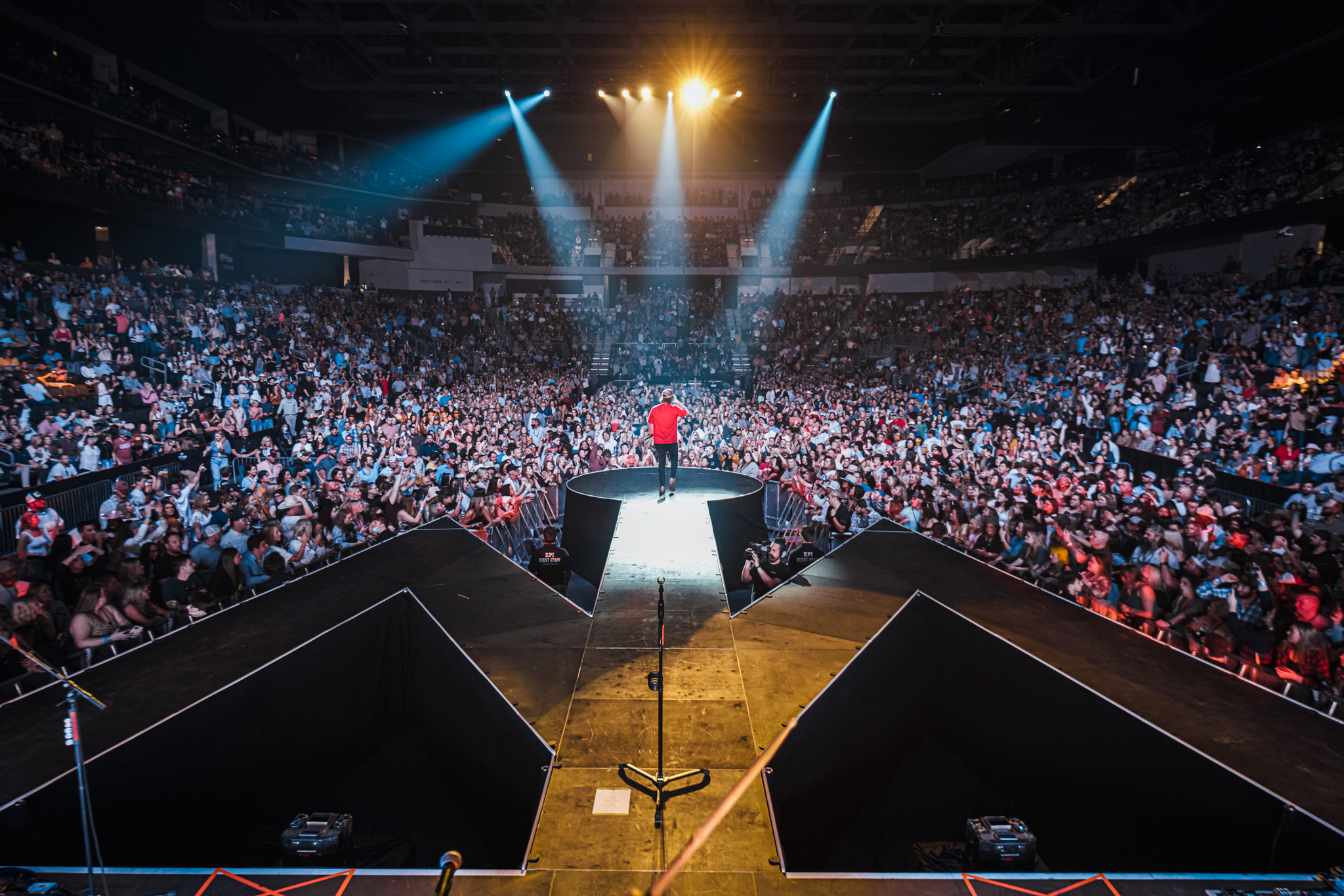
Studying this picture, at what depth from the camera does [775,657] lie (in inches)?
195

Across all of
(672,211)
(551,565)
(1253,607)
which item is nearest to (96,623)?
(551,565)

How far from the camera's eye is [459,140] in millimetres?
26984

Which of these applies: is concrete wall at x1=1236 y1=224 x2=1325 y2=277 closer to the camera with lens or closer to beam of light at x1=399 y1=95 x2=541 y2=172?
the camera with lens

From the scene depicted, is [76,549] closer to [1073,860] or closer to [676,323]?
[1073,860]

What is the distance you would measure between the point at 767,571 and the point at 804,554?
68cm

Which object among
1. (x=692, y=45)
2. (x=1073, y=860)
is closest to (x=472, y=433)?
(x=1073, y=860)

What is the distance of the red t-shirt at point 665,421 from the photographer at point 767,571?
71.0 inches

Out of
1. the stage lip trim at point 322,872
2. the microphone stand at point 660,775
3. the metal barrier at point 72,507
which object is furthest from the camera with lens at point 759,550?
the metal barrier at point 72,507

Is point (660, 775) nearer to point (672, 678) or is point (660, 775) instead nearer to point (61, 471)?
point (672, 678)

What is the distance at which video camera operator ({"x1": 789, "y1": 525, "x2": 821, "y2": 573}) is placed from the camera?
7648 millimetres

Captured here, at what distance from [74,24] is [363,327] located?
9217mm

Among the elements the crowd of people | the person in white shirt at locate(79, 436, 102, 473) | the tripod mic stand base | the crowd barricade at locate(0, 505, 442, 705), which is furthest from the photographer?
the person in white shirt at locate(79, 436, 102, 473)

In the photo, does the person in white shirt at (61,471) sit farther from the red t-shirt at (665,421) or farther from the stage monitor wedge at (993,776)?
the stage monitor wedge at (993,776)

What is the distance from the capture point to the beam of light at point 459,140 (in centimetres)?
2453
